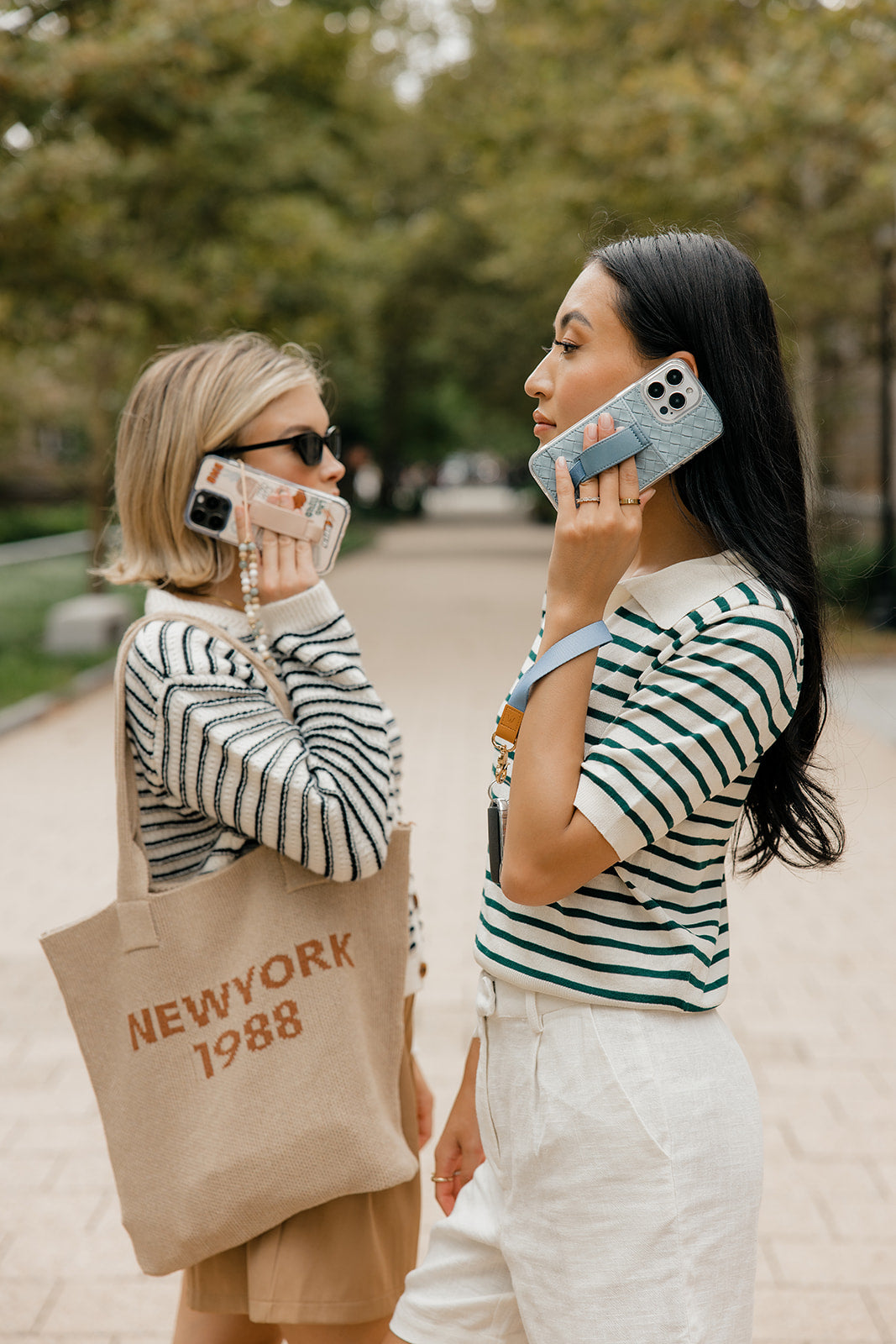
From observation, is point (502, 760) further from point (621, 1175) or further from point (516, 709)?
point (621, 1175)

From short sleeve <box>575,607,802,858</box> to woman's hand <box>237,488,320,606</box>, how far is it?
0.68 metres

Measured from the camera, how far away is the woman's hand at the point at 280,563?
2021mm

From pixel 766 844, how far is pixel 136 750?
2.99ft

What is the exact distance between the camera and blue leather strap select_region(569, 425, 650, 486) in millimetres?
1519

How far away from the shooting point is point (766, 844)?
1.79 metres

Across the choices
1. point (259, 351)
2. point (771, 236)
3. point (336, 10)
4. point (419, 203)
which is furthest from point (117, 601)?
point (419, 203)

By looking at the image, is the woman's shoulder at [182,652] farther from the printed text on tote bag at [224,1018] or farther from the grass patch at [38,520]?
the grass patch at [38,520]

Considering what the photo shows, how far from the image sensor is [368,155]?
23.5 meters

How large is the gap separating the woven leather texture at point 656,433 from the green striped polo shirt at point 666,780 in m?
0.13

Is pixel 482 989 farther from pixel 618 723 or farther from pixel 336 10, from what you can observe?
pixel 336 10

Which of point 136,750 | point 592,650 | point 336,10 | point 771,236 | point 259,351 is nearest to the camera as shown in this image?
point 592,650

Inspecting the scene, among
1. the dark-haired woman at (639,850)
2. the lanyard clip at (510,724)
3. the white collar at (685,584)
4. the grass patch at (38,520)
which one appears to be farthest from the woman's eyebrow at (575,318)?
the grass patch at (38,520)

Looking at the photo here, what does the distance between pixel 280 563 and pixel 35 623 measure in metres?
15.4

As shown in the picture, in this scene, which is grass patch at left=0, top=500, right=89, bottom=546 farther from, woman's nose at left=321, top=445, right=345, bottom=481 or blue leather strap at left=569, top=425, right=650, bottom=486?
blue leather strap at left=569, top=425, right=650, bottom=486
